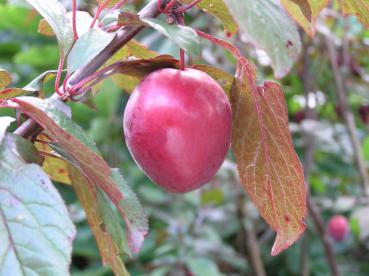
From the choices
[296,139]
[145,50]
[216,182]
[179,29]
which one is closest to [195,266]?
[216,182]

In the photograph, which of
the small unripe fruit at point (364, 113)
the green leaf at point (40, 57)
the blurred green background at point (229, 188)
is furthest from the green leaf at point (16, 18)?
the small unripe fruit at point (364, 113)

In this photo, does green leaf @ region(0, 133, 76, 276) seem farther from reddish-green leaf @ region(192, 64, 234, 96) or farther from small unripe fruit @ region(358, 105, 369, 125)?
small unripe fruit @ region(358, 105, 369, 125)

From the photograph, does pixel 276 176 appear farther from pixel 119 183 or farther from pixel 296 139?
pixel 296 139

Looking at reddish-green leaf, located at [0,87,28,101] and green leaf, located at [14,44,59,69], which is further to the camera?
green leaf, located at [14,44,59,69]

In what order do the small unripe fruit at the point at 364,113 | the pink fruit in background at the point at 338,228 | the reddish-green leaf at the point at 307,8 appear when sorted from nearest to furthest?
the reddish-green leaf at the point at 307,8
the pink fruit in background at the point at 338,228
the small unripe fruit at the point at 364,113

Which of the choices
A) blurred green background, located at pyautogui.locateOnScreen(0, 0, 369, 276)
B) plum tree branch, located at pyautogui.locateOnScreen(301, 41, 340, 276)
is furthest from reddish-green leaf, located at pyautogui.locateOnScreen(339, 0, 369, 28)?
blurred green background, located at pyautogui.locateOnScreen(0, 0, 369, 276)

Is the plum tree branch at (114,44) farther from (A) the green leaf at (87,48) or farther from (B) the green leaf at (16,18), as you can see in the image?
(B) the green leaf at (16,18)
